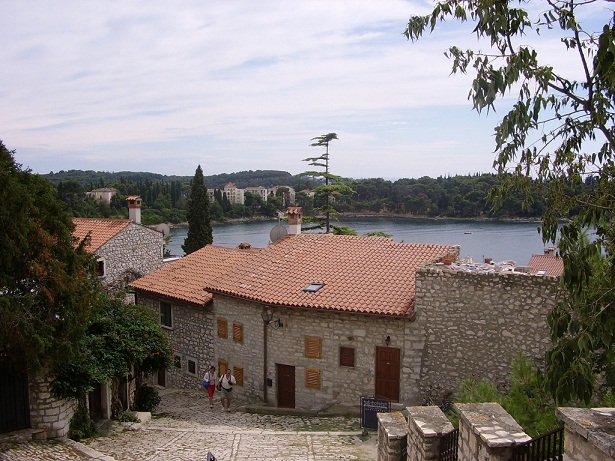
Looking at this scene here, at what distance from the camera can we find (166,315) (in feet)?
71.1

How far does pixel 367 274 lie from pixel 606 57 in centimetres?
1274

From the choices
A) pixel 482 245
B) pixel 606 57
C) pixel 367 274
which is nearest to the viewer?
pixel 606 57

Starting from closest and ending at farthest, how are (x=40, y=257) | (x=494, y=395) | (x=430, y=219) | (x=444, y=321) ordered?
(x=494, y=395) → (x=40, y=257) → (x=444, y=321) → (x=430, y=219)

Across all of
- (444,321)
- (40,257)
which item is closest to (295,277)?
(444,321)

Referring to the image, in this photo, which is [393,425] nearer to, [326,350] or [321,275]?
[326,350]

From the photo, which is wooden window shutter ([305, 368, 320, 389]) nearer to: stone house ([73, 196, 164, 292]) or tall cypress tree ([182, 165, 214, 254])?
stone house ([73, 196, 164, 292])

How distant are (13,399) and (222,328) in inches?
326

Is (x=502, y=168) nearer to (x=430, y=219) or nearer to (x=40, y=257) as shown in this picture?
(x=40, y=257)

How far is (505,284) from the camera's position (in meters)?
14.5

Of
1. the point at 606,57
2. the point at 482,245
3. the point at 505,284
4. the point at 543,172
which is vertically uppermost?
the point at 606,57

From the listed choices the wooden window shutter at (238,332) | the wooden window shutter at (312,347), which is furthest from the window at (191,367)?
the wooden window shutter at (312,347)

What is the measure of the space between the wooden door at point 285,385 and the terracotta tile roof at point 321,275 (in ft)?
7.14

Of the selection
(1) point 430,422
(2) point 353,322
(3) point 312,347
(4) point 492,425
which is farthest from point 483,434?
(3) point 312,347

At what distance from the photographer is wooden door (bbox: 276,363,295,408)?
1727 cm
